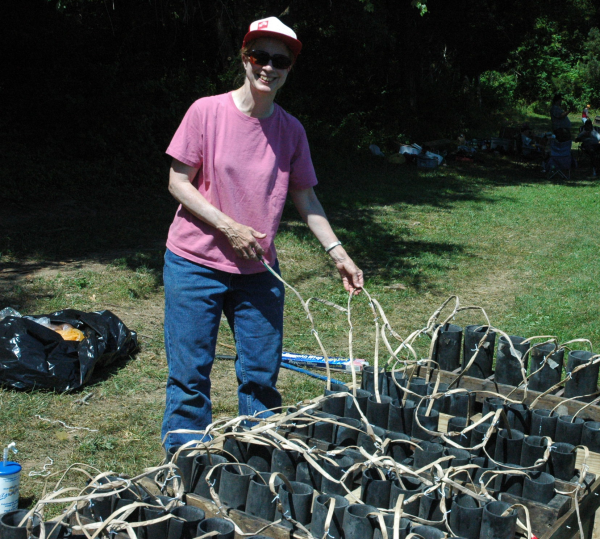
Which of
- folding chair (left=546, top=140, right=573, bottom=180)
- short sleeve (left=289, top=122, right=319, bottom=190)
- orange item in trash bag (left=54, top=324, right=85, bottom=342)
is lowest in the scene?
orange item in trash bag (left=54, top=324, right=85, bottom=342)

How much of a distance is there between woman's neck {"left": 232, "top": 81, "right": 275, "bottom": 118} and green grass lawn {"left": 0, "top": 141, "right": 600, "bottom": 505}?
6.02 ft

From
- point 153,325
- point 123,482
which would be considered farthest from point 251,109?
point 153,325

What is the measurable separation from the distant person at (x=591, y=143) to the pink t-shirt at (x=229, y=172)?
664 inches

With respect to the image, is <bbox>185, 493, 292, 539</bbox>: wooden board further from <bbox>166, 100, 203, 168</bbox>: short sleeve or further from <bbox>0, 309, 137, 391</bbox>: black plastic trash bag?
<bbox>0, 309, 137, 391</bbox>: black plastic trash bag

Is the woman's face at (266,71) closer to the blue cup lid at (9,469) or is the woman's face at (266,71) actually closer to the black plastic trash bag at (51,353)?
the blue cup lid at (9,469)

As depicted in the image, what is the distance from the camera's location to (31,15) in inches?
448

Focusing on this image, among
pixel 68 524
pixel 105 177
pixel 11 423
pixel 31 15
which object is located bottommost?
pixel 11 423

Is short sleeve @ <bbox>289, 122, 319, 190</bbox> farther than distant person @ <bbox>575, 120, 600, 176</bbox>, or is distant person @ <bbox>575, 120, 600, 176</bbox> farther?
distant person @ <bbox>575, 120, 600, 176</bbox>

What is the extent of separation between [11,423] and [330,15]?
1512 centimetres

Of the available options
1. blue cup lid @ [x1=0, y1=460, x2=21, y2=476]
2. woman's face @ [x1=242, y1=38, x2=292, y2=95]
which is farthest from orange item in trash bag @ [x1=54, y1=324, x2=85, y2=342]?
woman's face @ [x1=242, y1=38, x2=292, y2=95]

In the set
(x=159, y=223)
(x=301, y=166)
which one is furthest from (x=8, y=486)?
(x=159, y=223)

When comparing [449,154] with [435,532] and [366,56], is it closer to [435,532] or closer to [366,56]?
[366,56]

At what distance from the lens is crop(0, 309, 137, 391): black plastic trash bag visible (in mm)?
4172

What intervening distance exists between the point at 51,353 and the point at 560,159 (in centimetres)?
1564
